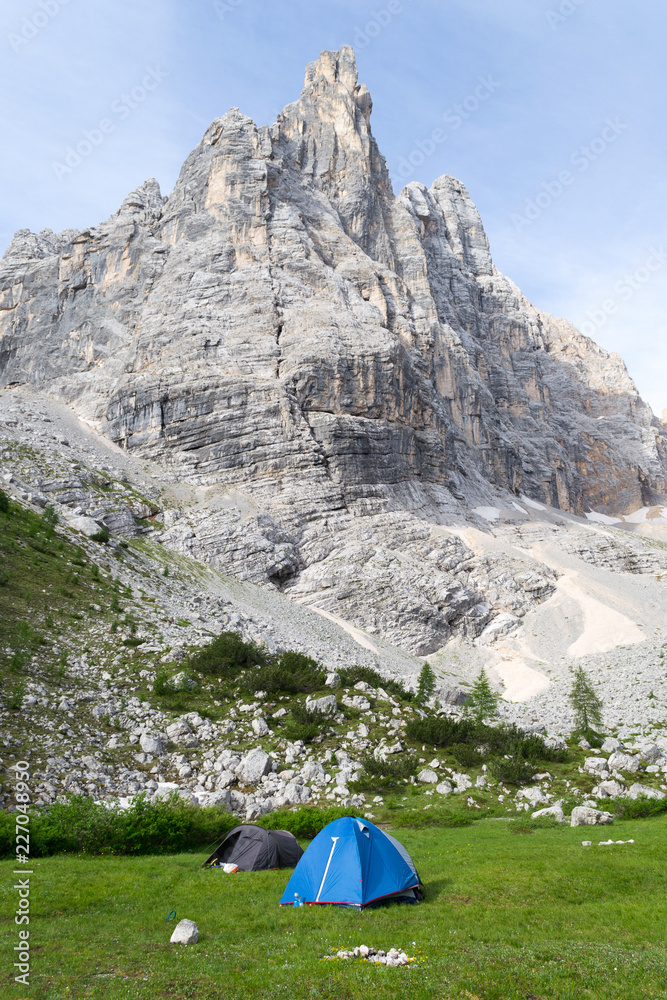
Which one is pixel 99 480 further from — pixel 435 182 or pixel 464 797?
pixel 435 182

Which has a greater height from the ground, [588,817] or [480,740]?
[480,740]

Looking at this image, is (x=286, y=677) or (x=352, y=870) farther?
(x=286, y=677)

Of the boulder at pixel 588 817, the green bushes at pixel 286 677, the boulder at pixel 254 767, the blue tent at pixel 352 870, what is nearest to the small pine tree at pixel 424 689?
the green bushes at pixel 286 677

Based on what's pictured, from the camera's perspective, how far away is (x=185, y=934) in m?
9.81

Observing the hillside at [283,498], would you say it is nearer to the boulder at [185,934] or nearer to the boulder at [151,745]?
the boulder at [151,745]

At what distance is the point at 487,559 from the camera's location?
2670 inches

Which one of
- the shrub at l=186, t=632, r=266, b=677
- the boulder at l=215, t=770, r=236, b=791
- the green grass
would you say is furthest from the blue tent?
the shrub at l=186, t=632, r=266, b=677

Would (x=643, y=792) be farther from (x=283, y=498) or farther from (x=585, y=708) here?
(x=283, y=498)

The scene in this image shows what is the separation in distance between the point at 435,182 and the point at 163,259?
10614 centimetres

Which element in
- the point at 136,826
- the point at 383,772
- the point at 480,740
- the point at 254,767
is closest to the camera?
the point at 136,826

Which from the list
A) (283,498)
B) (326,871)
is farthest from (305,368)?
(326,871)

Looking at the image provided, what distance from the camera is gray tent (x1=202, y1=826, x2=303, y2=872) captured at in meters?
14.7

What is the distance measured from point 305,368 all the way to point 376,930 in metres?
67.4

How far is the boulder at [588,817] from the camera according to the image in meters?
18.9
